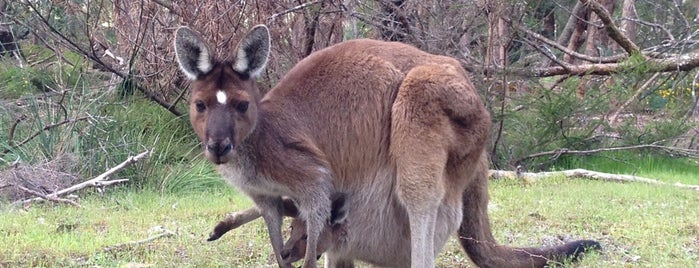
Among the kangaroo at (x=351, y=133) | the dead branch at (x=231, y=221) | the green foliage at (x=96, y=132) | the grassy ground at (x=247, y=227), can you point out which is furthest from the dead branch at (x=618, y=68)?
the dead branch at (x=231, y=221)

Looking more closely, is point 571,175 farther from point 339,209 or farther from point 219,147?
point 219,147

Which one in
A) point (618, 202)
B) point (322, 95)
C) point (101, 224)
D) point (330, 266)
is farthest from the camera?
point (618, 202)

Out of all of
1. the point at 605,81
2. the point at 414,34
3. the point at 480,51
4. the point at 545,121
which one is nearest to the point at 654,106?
the point at 605,81

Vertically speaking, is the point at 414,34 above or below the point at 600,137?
above

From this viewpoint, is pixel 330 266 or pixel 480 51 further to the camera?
pixel 480 51

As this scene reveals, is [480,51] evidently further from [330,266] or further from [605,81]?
[330,266]

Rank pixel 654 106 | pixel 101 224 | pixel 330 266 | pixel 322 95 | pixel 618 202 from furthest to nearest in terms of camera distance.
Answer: pixel 654 106
pixel 618 202
pixel 101 224
pixel 330 266
pixel 322 95

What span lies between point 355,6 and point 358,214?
487 cm

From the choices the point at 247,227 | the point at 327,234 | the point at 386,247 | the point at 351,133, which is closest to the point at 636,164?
the point at 247,227

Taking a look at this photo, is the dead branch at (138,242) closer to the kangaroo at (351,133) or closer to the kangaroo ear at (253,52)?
the kangaroo at (351,133)

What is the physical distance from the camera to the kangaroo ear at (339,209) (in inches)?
186

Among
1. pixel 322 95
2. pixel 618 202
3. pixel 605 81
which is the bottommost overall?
pixel 618 202

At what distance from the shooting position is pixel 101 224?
666 centimetres

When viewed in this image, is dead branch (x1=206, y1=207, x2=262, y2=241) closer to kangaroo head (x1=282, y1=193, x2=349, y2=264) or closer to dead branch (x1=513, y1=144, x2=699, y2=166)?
kangaroo head (x1=282, y1=193, x2=349, y2=264)
